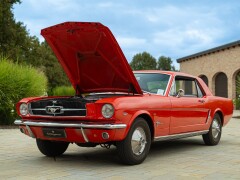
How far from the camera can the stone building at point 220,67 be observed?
1182 inches

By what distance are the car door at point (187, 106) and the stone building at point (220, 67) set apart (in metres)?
21.8

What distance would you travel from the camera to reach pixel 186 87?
28.3 ft

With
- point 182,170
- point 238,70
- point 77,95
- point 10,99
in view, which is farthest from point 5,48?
point 182,170

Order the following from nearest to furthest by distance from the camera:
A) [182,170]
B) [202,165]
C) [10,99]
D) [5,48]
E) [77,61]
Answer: [182,170], [202,165], [77,61], [10,99], [5,48]

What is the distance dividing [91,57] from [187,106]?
2.08 meters

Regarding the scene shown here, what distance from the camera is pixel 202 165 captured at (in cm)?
638

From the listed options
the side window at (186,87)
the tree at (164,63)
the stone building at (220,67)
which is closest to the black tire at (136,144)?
the side window at (186,87)

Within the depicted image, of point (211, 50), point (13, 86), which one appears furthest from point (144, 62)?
point (13, 86)

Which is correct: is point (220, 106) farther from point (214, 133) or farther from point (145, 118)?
point (145, 118)

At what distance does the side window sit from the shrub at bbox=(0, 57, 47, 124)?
698 cm

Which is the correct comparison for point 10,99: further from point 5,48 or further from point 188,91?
point 5,48

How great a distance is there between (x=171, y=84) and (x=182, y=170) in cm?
207

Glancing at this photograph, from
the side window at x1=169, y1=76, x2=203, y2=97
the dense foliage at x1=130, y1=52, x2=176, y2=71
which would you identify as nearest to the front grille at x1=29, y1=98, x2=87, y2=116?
the side window at x1=169, y1=76, x2=203, y2=97

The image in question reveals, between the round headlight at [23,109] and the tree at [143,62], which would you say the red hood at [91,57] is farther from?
the tree at [143,62]
